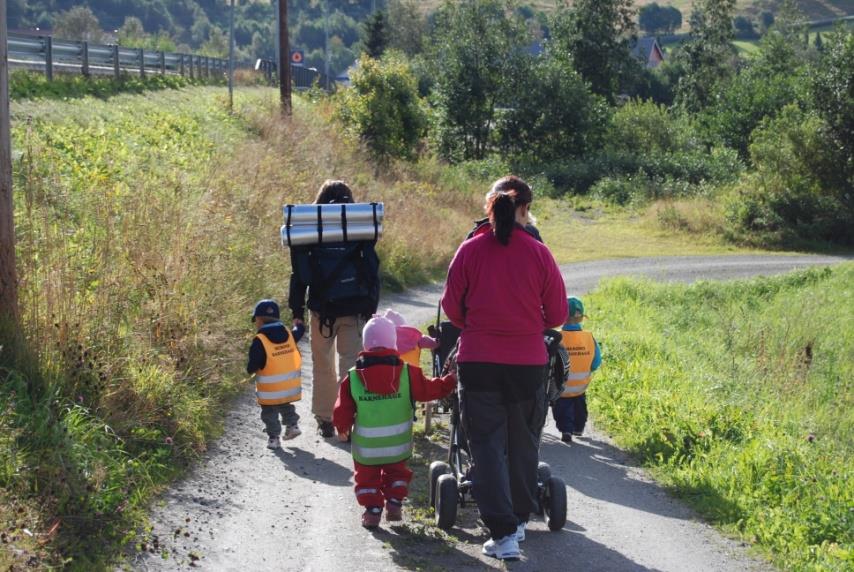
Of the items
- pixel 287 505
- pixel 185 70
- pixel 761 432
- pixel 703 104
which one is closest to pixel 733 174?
Result: pixel 185 70

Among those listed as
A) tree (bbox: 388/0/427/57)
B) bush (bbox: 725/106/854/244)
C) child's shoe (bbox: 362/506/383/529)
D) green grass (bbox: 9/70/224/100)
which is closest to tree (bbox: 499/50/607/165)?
bush (bbox: 725/106/854/244)

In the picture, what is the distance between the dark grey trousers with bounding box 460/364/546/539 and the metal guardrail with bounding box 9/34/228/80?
78.4 feet

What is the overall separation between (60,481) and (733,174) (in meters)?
41.9

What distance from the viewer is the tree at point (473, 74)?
49.8 meters

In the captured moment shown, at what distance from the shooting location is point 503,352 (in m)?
6.07

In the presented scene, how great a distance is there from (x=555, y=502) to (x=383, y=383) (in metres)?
1.33

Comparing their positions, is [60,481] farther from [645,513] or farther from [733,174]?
[733,174]

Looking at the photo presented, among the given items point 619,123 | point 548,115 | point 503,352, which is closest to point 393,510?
point 503,352

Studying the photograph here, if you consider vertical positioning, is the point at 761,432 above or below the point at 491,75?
below

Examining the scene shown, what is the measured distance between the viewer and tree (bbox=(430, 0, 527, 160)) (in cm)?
4975

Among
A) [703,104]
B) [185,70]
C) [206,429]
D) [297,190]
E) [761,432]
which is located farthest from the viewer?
[703,104]

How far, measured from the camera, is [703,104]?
73.8m

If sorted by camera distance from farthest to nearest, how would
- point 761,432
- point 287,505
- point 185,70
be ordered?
point 185,70 < point 761,432 < point 287,505

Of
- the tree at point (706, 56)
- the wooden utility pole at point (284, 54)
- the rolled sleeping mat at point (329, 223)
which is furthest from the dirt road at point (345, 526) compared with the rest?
the tree at point (706, 56)
